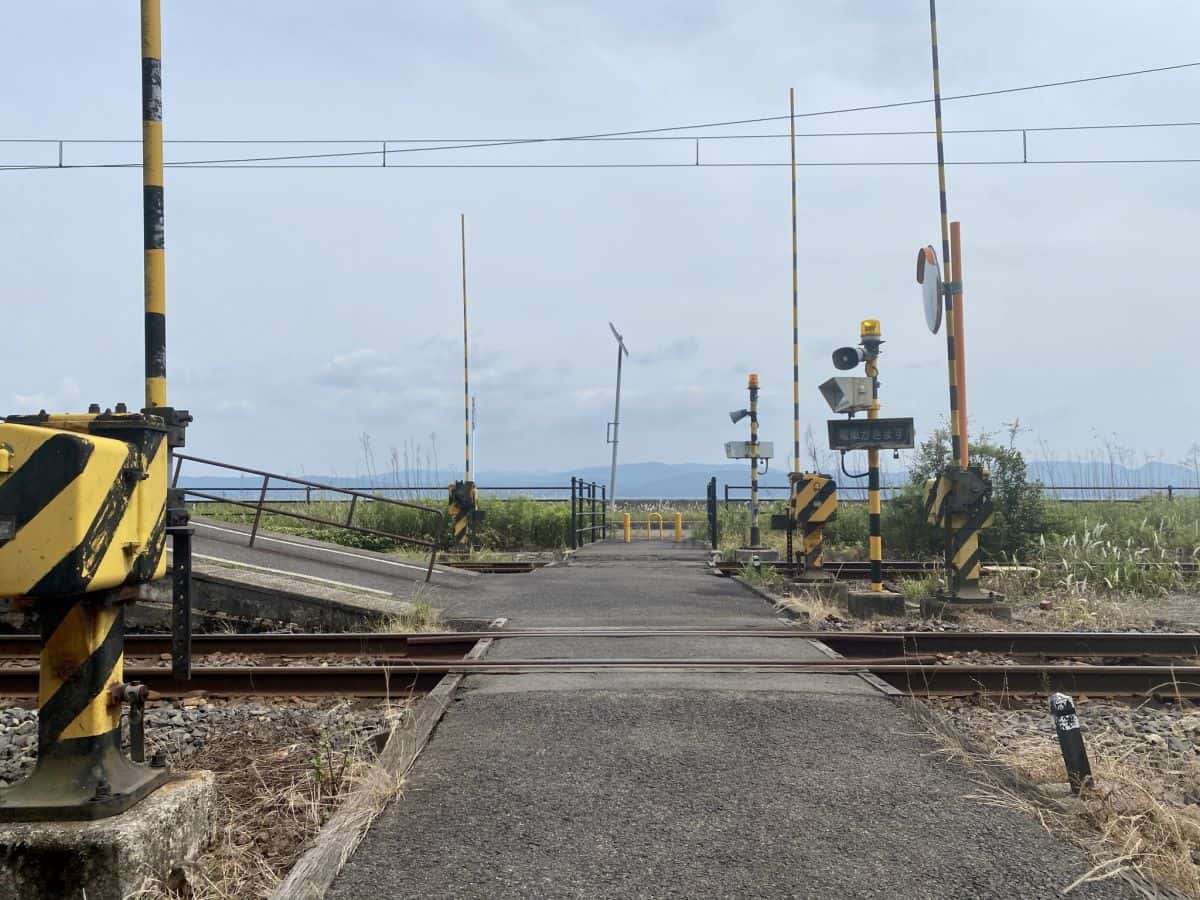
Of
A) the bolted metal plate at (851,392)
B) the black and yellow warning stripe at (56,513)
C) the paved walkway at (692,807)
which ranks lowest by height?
the paved walkway at (692,807)

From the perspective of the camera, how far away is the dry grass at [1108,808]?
326 cm

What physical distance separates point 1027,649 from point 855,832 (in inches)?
202

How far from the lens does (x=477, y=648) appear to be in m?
7.50

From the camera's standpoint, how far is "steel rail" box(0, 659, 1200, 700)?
642cm

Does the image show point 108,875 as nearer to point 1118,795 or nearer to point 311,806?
point 311,806

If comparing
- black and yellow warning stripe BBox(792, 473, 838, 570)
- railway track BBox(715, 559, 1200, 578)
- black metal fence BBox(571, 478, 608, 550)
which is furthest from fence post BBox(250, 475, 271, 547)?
black and yellow warning stripe BBox(792, 473, 838, 570)

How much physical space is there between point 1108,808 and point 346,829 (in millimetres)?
2885

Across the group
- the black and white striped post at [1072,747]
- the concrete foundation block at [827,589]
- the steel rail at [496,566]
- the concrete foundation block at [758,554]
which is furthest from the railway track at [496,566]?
the black and white striped post at [1072,747]

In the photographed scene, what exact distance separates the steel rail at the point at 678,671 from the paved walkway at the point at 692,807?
476 millimetres

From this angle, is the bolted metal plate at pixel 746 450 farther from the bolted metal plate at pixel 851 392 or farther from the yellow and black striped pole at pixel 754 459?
the bolted metal plate at pixel 851 392

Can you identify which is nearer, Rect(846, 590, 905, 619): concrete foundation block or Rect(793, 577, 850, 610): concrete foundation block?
Rect(846, 590, 905, 619): concrete foundation block

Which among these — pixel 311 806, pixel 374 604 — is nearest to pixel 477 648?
pixel 374 604

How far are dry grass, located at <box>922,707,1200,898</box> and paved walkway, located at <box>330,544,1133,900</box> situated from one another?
0.11 meters

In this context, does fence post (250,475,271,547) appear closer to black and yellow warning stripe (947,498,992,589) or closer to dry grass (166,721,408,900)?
dry grass (166,721,408,900)
